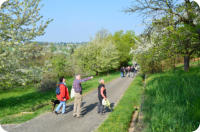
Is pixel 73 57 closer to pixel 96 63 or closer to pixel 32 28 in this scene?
pixel 96 63

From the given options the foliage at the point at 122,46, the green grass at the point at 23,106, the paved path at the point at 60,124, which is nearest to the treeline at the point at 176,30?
the paved path at the point at 60,124

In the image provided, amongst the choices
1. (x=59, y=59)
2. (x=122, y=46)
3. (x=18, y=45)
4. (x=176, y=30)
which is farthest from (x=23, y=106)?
(x=122, y=46)

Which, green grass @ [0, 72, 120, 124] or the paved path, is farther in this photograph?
green grass @ [0, 72, 120, 124]

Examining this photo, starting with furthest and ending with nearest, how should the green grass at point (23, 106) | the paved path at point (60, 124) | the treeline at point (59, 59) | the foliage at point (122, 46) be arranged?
the foliage at point (122, 46) < the treeline at point (59, 59) < the green grass at point (23, 106) < the paved path at point (60, 124)

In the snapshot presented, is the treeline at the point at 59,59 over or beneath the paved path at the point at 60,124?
over

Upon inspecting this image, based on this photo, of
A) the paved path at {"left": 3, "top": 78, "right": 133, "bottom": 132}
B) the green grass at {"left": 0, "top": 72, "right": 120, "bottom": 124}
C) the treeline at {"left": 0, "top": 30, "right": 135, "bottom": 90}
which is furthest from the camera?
the treeline at {"left": 0, "top": 30, "right": 135, "bottom": 90}

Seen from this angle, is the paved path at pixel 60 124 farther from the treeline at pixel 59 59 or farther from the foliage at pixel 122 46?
the foliage at pixel 122 46

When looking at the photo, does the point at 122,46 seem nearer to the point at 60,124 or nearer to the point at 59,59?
the point at 59,59

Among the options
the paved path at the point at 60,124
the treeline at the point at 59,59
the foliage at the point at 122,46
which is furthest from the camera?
the foliage at the point at 122,46

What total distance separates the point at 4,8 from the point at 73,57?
97.6 ft

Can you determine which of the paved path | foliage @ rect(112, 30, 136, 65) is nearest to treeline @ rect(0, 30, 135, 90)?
foliage @ rect(112, 30, 136, 65)

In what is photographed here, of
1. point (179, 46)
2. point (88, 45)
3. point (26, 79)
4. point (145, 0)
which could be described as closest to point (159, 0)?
point (145, 0)

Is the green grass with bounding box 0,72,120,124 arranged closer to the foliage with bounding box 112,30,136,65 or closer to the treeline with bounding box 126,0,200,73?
the treeline with bounding box 126,0,200,73

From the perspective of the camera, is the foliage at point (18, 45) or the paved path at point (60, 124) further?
the foliage at point (18, 45)
